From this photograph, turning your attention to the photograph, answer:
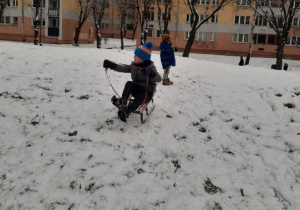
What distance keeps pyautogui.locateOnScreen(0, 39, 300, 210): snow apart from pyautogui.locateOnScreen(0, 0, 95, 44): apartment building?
36939 millimetres

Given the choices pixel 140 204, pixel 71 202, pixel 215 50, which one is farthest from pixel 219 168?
pixel 215 50

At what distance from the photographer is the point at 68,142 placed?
539 centimetres

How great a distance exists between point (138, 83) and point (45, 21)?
41.3m

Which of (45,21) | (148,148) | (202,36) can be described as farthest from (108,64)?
(45,21)

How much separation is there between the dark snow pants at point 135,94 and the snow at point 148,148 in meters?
0.42

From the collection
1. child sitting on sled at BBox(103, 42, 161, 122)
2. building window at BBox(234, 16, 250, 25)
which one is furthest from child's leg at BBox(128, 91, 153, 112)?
building window at BBox(234, 16, 250, 25)

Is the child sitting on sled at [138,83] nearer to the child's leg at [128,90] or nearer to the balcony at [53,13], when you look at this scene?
the child's leg at [128,90]

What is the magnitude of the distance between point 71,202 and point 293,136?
15.4 feet

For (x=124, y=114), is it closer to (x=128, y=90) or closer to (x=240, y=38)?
(x=128, y=90)

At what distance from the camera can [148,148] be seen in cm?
537

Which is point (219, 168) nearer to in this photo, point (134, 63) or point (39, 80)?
point (134, 63)

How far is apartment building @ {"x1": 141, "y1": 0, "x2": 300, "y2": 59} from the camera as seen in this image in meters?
41.9

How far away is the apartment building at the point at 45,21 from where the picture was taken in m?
42.5

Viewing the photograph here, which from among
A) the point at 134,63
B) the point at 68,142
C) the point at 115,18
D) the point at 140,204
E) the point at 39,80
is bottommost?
the point at 140,204
